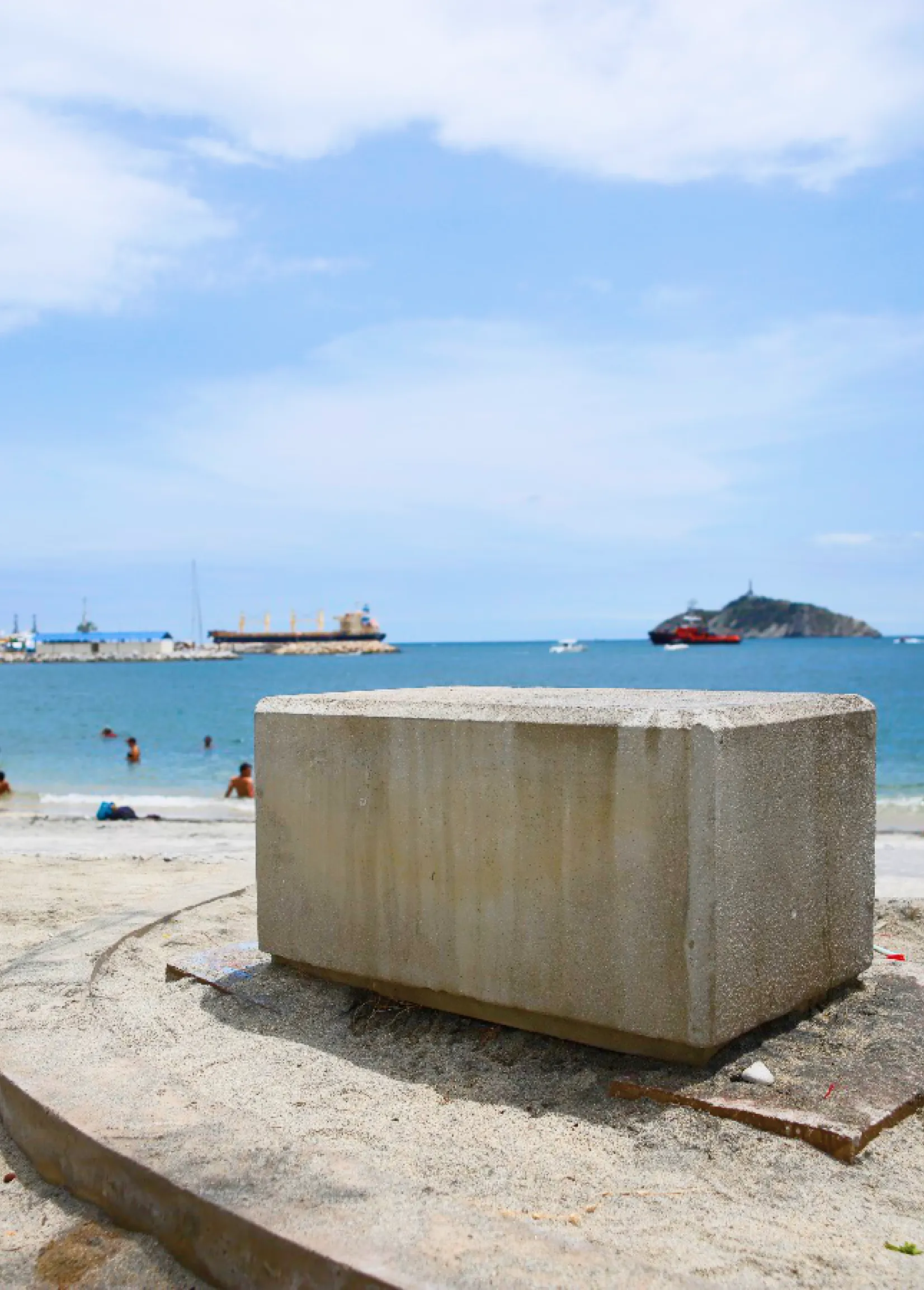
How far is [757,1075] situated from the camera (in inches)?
139

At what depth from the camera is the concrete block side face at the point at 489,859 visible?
3557 mm

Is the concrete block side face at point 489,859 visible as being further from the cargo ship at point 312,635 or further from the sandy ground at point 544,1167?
the cargo ship at point 312,635

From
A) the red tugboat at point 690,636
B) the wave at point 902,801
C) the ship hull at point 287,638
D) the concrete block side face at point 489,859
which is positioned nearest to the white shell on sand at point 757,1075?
the concrete block side face at point 489,859

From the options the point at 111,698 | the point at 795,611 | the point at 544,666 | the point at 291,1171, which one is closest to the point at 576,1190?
the point at 291,1171

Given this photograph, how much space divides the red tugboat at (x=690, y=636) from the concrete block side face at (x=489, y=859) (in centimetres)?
15347

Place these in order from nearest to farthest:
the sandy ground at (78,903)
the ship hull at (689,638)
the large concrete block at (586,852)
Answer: the sandy ground at (78,903) → the large concrete block at (586,852) → the ship hull at (689,638)

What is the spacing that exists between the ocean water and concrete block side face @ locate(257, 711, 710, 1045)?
2266 mm

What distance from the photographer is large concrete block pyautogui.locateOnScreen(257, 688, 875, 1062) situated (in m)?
3.52

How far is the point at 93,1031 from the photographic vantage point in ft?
14.1

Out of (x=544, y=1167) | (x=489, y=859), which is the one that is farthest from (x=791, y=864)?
(x=544, y=1167)

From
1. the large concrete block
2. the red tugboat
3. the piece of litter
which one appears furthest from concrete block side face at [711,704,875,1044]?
the red tugboat

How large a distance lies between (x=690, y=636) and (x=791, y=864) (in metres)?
155

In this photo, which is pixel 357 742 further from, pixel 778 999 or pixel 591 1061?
pixel 778 999

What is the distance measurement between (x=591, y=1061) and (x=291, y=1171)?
1.23 metres
